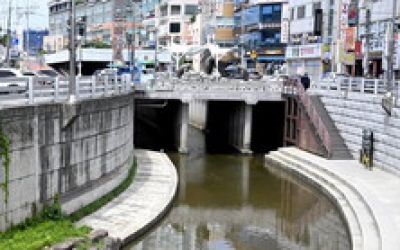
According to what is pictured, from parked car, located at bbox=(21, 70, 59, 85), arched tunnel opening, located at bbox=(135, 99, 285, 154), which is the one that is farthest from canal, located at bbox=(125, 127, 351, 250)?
arched tunnel opening, located at bbox=(135, 99, 285, 154)

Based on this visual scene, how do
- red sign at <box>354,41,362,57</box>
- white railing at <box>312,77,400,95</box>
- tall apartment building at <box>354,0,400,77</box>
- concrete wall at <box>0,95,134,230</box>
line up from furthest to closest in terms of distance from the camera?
red sign at <box>354,41,362,57</box>
tall apartment building at <box>354,0,400,77</box>
white railing at <box>312,77,400,95</box>
concrete wall at <box>0,95,134,230</box>

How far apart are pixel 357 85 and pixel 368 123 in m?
3.64

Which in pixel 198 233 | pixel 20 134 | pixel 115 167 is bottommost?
pixel 198 233

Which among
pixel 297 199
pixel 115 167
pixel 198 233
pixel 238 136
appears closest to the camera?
pixel 198 233

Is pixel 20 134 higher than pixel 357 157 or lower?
higher

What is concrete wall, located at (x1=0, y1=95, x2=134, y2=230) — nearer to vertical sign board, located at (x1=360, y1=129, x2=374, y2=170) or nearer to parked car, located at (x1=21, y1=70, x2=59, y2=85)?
parked car, located at (x1=21, y1=70, x2=59, y2=85)

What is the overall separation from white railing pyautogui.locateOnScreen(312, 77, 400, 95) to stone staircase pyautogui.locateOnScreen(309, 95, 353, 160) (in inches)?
46.6

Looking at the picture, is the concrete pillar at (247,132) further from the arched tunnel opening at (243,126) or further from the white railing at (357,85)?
the white railing at (357,85)

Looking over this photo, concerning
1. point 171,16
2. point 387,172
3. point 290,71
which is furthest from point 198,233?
point 171,16

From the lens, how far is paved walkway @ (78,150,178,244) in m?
21.1

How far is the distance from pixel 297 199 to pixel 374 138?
6654 millimetres

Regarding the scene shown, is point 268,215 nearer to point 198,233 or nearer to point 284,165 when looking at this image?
point 198,233

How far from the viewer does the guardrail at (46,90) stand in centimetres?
1867

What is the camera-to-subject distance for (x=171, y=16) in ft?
444
